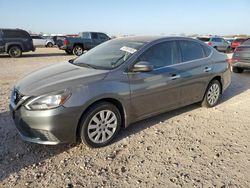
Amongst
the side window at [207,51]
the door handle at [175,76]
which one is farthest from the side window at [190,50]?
the door handle at [175,76]

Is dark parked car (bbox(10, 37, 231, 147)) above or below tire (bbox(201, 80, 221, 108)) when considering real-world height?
above

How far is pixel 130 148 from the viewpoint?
3.69 meters

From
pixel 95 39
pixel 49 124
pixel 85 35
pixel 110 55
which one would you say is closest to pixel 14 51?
pixel 85 35

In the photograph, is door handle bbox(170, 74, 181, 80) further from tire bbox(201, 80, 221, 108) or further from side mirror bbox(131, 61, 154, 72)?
tire bbox(201, 80, 221, 108)

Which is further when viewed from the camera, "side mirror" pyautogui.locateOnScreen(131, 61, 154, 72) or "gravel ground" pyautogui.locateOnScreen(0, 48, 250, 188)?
"side mirror" pyautogui.locateOnScreen(131, 61, 154, 72)

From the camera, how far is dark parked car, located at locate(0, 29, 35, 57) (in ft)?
50.2

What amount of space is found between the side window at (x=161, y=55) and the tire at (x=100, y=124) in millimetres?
982

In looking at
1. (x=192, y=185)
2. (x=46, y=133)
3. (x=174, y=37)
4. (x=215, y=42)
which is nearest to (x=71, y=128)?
(x=46, y=133)

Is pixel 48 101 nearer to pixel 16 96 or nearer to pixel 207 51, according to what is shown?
pixel 16 96

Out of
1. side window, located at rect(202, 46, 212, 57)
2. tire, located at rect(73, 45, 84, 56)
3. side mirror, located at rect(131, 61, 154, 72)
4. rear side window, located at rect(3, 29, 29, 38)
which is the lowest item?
tire, located at rect(73, 45, 84, 56)

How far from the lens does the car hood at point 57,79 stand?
Result: 11.0 feet

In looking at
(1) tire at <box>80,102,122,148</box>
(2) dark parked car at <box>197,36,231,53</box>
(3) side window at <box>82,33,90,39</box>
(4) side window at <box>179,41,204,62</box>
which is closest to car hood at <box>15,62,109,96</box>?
(1) tire at <box>80,102,122,148</box>

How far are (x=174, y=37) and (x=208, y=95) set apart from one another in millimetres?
1517

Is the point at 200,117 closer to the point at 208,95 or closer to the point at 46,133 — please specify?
the point at 208,95
